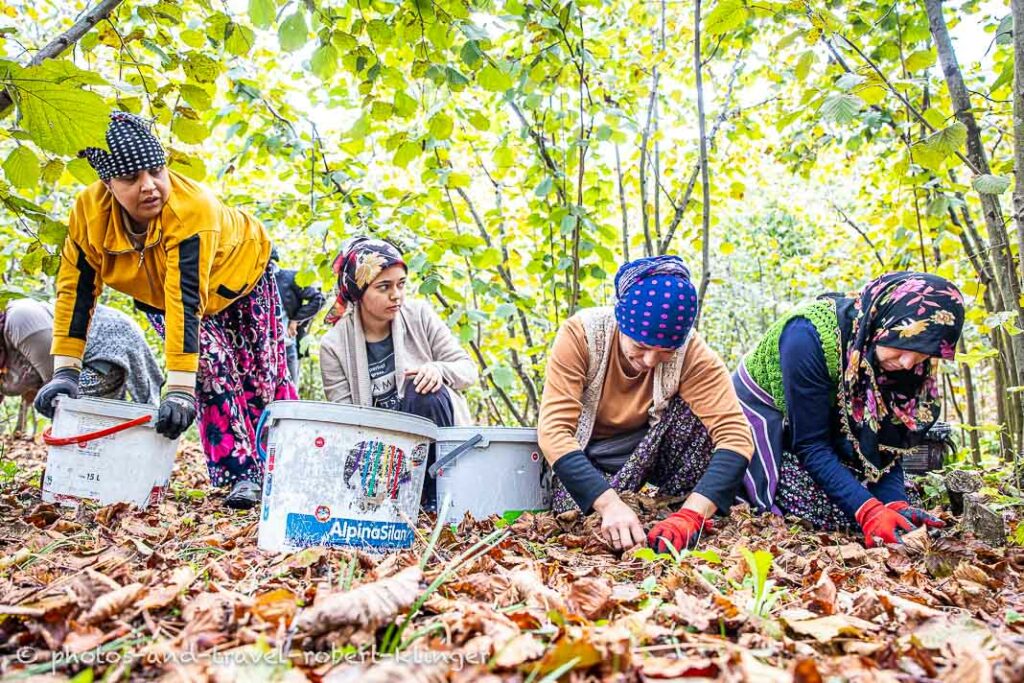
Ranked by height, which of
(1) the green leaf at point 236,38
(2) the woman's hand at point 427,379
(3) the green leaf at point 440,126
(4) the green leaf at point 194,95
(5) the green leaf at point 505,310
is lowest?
(2) the woman's hand at point 427,379

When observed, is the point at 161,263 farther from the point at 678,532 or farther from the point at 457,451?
the point at 678,532

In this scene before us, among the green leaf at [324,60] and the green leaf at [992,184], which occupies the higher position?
the green leaf at [324,60]

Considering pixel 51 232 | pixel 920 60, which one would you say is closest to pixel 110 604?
pixel 51 232

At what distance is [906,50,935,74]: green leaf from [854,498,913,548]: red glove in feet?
5.59

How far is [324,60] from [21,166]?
40.0 inches

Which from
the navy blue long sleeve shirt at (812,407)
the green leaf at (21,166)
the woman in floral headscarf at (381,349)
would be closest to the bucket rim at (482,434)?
the woman in floral headscarf at (381,349)

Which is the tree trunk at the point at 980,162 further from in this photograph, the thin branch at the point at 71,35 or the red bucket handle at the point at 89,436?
the red bucket handle at the point at 89,436

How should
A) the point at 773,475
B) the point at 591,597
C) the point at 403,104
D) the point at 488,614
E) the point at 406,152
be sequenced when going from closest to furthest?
the point at 488,614 < the point at 591,597 < the point at 403,104 < the point at 773,475 < the point at 406,152

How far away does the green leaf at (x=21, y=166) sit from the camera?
78.2 inches

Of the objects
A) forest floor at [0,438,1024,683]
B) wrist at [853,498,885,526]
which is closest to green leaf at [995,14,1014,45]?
wrist at [853,498,885,526]

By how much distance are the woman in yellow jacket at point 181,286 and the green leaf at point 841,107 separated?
2.20 metres

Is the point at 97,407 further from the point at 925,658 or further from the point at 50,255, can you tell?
the point at 925,658

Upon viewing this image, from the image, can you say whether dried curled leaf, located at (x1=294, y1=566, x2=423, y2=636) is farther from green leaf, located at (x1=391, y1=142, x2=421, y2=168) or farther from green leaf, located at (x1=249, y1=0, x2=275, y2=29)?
green leaf, located at (x1=391, y1=142, x2=421, y2=168)

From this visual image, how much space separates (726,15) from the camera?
2371 mm
